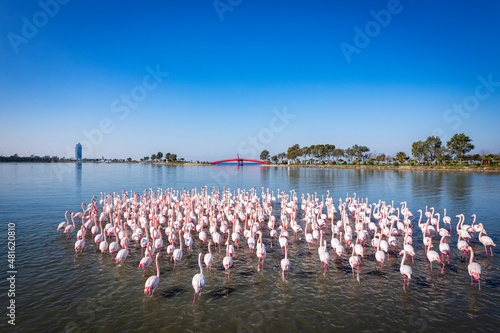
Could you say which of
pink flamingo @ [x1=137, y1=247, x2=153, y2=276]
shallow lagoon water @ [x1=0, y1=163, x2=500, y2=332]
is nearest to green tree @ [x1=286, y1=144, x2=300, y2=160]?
shallow lagoon water @ [x1=0, y1=163, x2=500, y2=332]

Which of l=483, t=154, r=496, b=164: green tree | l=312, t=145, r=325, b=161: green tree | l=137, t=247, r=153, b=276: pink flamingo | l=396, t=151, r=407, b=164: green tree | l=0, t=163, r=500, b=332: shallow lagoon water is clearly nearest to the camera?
l=0, t=163, r=500, b=332: shallow lagoon water

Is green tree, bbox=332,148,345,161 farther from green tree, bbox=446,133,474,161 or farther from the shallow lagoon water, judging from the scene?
the shallow lagoon water

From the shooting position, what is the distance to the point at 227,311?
7.66 metres

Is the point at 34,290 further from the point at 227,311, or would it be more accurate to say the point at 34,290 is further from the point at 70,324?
the point at 227,311

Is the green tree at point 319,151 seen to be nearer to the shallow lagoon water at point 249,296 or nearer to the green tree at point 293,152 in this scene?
the green tree at point 293,152

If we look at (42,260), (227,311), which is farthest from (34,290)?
(227,311)

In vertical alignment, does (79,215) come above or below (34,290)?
above

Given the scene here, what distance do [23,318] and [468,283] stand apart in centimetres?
1491

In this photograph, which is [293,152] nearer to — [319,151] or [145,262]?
[319,151]

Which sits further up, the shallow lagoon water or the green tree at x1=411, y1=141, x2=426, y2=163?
the green tree at x1=411, y1=141, x2=426, y2=163

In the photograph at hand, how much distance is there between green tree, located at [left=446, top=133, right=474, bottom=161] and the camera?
96750 mm

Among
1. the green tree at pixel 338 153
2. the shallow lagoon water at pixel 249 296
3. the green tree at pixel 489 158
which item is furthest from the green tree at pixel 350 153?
the shallow lagoon water at pixel 249 296

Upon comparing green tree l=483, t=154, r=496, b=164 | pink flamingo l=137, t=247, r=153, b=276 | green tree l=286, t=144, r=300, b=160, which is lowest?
pink flamingo l=137, t=247, r=153, b=276

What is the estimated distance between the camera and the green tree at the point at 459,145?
96750 mm
